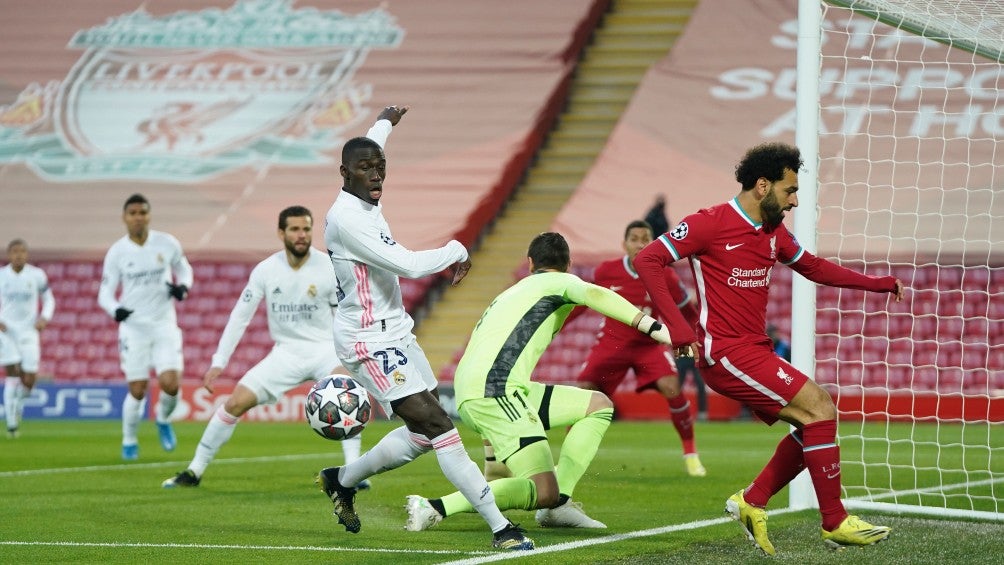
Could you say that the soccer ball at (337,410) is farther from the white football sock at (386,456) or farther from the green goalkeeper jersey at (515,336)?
the green goalkeeper jersey at (515,336)

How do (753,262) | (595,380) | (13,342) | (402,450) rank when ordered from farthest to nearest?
(13,342) < (595,380) < (402,450) < (753,262)

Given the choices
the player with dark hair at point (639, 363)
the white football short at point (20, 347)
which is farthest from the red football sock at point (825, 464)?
the white football short at point (20, 347)

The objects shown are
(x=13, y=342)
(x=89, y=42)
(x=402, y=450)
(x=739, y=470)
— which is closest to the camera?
(x=402, y=450)

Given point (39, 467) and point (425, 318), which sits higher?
point (425, 318)

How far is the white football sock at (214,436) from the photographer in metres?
9.74

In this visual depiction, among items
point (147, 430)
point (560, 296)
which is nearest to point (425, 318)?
point (147, 430)

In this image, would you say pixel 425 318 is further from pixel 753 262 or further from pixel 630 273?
pixel 753 262

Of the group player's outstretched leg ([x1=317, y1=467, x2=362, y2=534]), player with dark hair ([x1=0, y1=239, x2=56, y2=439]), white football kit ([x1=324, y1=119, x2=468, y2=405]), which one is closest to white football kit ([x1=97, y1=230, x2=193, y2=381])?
player with dark hair ([x1=0, y1=239, x2=56, y2=439])

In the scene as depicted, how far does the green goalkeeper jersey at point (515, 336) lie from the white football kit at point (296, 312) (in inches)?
113

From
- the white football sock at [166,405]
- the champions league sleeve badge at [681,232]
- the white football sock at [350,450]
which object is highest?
the champions league sleeve badge at [681,232]

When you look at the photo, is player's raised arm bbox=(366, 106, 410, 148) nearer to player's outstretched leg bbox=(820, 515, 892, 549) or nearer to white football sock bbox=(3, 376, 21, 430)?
player's outstretched leg bbox=(820, 515, 892, 549)

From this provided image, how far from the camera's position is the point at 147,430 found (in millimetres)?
17547

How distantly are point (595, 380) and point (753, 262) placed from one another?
4.12m

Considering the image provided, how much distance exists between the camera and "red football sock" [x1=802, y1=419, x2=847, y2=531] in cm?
642
